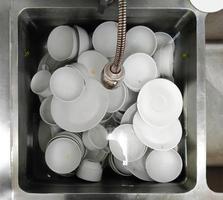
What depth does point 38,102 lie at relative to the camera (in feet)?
3.73

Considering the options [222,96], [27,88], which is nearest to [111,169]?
[27,88]

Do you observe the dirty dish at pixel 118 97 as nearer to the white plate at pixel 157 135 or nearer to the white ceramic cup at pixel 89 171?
the white plate at pixel 157 135

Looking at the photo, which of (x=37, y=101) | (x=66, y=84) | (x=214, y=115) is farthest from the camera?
(x=214, y=115)

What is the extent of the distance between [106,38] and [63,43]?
0.12m

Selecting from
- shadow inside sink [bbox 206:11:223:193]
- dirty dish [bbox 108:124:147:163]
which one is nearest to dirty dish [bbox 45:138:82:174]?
dirty dish [bbox 108:124:147:163]

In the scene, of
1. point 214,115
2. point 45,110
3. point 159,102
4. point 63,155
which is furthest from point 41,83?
point 214,115

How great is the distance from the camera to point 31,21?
1.06 metres

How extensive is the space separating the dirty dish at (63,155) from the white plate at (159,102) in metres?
0.21

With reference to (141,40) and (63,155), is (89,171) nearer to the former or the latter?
(63,155)

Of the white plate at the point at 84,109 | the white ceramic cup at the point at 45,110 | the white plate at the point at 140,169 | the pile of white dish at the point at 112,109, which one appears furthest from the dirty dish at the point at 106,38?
the white plate at the point at 140,169

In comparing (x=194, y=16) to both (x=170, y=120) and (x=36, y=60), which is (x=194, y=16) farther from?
(x=36, y=60)

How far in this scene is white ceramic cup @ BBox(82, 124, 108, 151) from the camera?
42.3 inches

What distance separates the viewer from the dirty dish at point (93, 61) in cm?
106

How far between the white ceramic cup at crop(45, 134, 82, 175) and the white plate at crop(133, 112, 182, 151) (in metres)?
0.18
